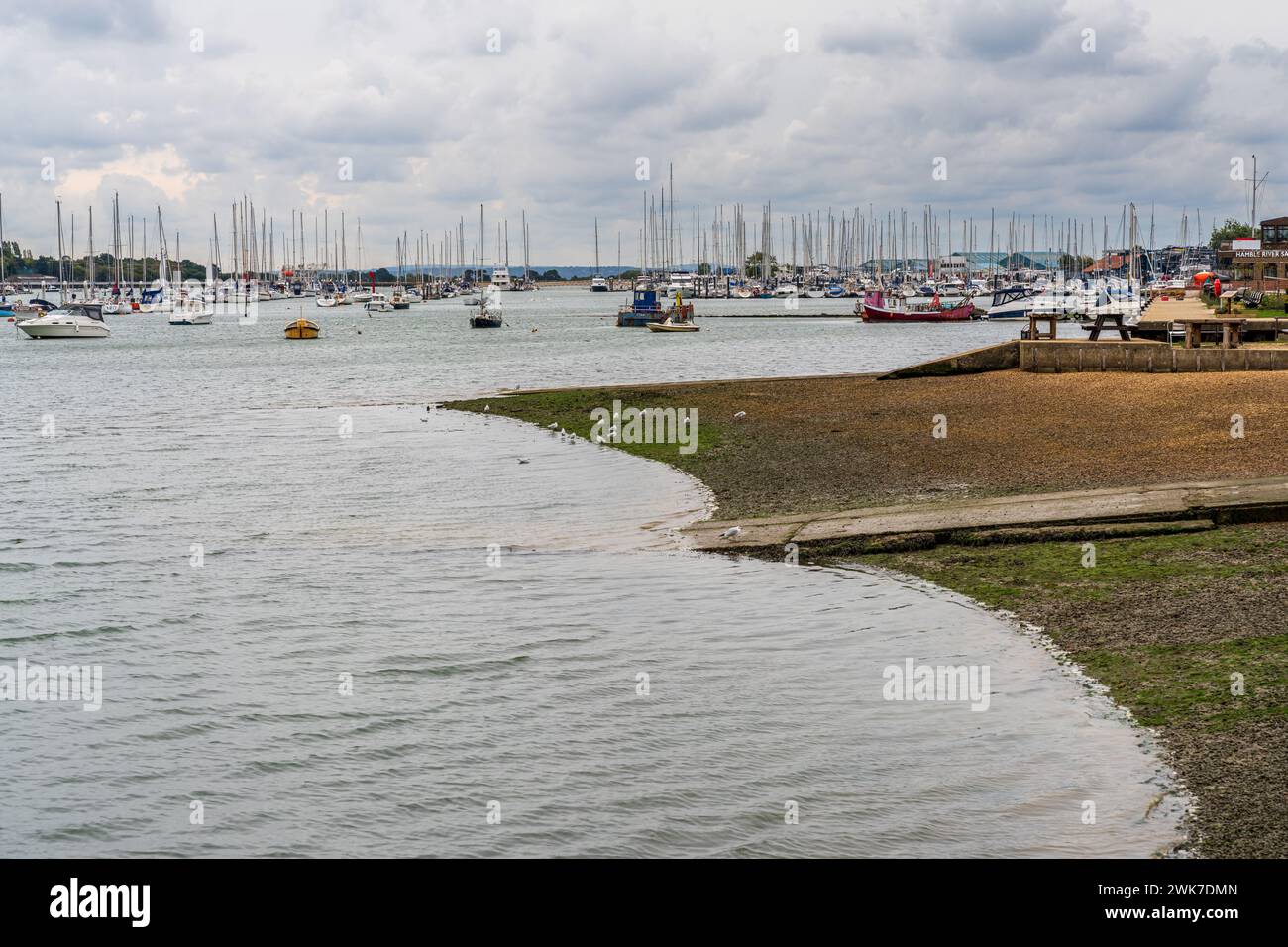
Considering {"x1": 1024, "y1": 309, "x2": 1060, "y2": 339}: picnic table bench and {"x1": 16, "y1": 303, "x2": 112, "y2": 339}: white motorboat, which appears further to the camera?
{"x1": 16, "y1": 303, "x2": 112, "y2": 339}: white motorboat

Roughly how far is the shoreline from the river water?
1.55 ft

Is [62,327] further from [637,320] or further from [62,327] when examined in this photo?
[637,320]

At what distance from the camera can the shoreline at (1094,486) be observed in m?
10.2

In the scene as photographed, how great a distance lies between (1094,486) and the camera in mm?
19344

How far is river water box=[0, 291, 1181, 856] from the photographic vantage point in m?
9.34

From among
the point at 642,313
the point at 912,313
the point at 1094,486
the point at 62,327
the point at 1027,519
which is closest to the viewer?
the point at 1027,519

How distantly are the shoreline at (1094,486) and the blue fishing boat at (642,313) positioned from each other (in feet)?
277

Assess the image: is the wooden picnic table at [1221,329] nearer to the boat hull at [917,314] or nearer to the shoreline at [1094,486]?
the shoreline at [1094,486]

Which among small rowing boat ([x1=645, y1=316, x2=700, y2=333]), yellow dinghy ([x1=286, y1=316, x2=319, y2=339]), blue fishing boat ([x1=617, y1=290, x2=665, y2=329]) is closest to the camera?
small rowing boat ([x1=645, y1=316, x2=700, y2=333])

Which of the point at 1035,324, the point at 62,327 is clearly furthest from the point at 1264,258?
the point at 62,327

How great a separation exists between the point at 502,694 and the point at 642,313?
115182 millimetres

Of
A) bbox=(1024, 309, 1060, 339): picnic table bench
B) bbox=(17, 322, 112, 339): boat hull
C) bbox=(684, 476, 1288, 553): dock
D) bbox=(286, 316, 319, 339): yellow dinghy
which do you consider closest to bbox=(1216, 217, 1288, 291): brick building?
bbox=(1024, 309, 1060, 339): picnic table bench

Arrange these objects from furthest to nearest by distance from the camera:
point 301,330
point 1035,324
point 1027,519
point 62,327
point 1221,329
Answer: point 62,327, point 301,330, point 1035,324, point 1221,329, point 1027,519

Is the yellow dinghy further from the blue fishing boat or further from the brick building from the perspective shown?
the brick building
